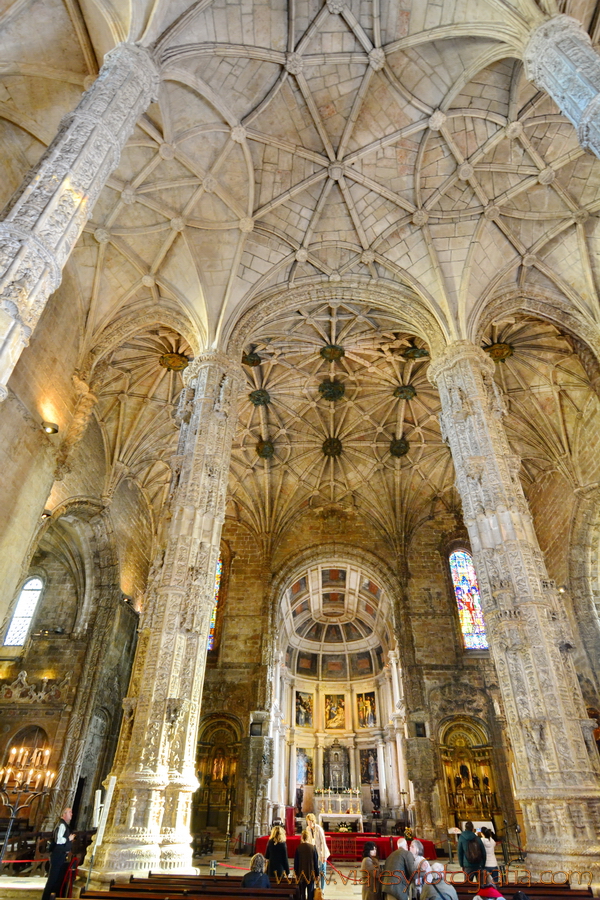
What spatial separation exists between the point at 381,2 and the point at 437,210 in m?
5.14

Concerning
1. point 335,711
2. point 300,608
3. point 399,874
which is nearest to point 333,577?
point 300,608

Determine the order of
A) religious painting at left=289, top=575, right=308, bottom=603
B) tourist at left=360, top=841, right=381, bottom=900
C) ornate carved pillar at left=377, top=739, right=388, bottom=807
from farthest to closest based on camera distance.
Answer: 1. religious painting at left=289, top=575, right=308, bottom=603
2. ornate carved pillar at left=377, top=739, right=388, bottom=807
3. tourist at left=360, top=841, right=381, bottom=900

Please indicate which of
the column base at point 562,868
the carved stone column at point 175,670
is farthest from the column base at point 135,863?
the column base at point 562,868

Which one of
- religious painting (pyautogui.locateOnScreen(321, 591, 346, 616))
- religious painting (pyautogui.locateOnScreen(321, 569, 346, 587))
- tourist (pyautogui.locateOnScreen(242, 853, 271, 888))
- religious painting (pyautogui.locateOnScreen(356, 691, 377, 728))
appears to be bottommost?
tourist (pyautogui.locateOnScreen(242, 853, 271, 888))

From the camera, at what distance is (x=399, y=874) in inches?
222

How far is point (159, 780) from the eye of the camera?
358 inches

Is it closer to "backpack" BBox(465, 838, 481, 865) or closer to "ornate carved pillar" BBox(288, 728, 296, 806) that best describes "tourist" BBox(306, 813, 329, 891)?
"backpack" BBox(465, 838, 481, 865)

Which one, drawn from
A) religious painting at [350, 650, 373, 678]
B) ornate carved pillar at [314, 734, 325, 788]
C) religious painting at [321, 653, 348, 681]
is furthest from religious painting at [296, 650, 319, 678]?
ornate carved pillar at [314, 734, 325, 788]

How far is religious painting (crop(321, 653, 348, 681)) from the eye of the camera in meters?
33.1

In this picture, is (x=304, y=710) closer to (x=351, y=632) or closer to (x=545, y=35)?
(x=351, y=632)

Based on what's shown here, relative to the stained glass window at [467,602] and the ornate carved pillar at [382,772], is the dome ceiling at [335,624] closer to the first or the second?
the ornate carved pillar at [382,772]

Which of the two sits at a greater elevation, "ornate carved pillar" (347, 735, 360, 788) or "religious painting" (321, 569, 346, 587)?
"religious painting" (321, 569, 346, 587)

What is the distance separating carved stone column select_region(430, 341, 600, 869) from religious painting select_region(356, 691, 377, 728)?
72.6ft

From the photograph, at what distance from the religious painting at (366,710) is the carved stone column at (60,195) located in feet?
101
